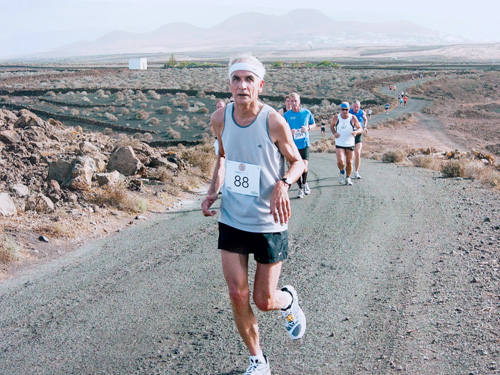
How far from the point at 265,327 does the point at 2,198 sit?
5637mm

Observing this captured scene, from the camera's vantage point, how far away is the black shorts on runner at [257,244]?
3918 mm

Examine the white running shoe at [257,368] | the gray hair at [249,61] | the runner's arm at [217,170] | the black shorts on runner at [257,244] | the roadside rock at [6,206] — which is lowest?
the roadside rock at [6,206]

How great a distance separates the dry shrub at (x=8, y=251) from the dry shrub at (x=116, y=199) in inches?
111

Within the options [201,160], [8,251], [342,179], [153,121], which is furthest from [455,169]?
[153,121]

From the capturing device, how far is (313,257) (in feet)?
23.2

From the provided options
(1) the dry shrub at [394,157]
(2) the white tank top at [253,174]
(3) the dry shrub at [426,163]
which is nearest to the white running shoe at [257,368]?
(2) the white tank top at [253,174]

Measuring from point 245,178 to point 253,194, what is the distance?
13cm

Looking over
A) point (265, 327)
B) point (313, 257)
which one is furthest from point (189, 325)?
point (313, 257)

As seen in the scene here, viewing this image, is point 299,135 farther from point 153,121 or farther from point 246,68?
point 153,121

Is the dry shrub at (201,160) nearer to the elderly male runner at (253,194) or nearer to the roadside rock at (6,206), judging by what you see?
the roadside rock at (6,206)

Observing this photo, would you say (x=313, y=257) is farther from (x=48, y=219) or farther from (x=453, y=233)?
(x=48, y=219)

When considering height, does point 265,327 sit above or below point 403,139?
above

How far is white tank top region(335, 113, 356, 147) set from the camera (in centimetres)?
1232

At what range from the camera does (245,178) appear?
394cm
